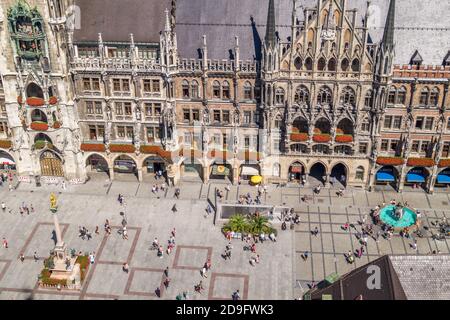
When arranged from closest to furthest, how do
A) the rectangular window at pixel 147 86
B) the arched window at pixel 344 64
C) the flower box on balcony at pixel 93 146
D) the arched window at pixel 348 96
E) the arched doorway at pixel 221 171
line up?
1. the arched window at pixel 344 64
2. the arched window at pixel 348 96
3. the rectangular window at pixel 147 86
4. the flower box on balcony at pixel 93 146
5. the arched doorway at pixel 221 171

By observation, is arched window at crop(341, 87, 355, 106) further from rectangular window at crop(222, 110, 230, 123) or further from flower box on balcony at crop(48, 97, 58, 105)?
flower box on balcony at crop(48, 97, 58, 105)

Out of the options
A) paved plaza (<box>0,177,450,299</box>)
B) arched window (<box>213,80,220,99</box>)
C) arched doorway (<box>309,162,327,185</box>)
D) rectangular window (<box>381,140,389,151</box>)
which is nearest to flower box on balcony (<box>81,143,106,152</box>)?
paved plaza (<box>0,177,450,299</box>)

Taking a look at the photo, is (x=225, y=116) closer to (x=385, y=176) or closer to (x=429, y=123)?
(x=385, y=176)

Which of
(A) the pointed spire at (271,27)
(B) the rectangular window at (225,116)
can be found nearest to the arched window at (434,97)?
(A) the pointed spire at (271,27)

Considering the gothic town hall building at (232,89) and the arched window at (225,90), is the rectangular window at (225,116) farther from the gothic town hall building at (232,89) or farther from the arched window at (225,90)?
the arched window at (225,90)

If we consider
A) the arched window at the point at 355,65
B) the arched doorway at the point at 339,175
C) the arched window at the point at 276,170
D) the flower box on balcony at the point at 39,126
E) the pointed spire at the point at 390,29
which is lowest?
the arched doorway at the point at 339,175
